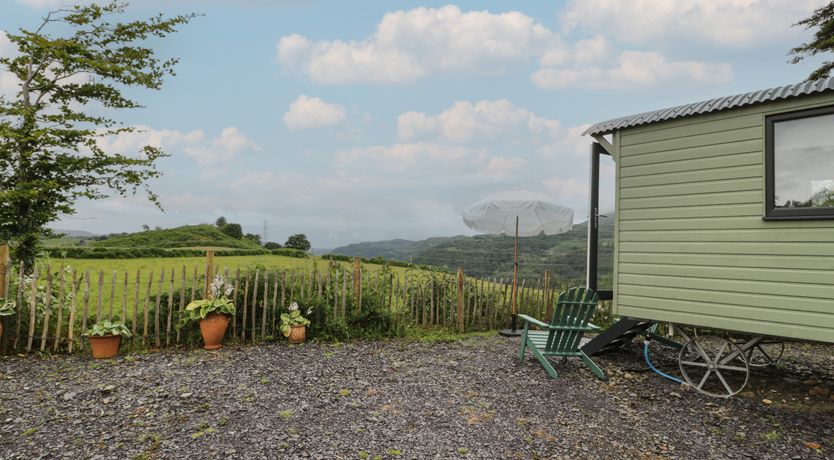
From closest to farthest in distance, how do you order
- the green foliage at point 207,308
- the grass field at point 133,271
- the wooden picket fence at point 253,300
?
the wooden picket fence at point 253,300 < the green foliage at point 207,308 < the grass field at point 133,271

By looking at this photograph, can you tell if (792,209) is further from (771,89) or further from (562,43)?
(562,43)

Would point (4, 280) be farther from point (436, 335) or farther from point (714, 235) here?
point (714, 235)

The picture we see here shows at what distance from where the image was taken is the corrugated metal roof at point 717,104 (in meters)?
4.38

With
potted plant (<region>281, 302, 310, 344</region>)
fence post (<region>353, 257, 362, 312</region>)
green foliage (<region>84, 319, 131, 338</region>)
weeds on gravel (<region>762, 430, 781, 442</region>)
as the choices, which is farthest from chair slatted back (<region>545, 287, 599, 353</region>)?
green foliage (<region>84, 319, 131, 338</region>)

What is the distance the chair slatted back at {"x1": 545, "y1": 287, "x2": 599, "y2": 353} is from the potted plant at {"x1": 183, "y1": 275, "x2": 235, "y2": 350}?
13.8 ft

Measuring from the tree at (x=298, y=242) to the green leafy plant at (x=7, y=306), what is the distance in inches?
567

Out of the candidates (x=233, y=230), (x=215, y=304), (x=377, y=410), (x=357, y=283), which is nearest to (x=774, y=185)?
(x=377, y=410)

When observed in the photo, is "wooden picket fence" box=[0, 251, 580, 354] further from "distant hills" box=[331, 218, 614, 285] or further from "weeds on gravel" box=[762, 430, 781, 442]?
"weeds on gravel" box=[762, 430, 781, 442]

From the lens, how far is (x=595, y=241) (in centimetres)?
642

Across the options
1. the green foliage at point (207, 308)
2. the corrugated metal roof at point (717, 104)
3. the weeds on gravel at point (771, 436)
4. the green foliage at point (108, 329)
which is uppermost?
the corrugated metal roof at point (717, 104)

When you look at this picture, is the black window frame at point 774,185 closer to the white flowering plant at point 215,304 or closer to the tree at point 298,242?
the white flowering plant at point 215,304

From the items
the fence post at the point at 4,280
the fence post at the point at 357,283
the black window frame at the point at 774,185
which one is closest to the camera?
the black window frame at the point at 774,185

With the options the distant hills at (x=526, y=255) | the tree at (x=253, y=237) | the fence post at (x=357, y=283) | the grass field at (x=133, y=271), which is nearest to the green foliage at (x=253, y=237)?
the tree at (x=253, y=237)

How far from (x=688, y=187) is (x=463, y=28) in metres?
6.55
